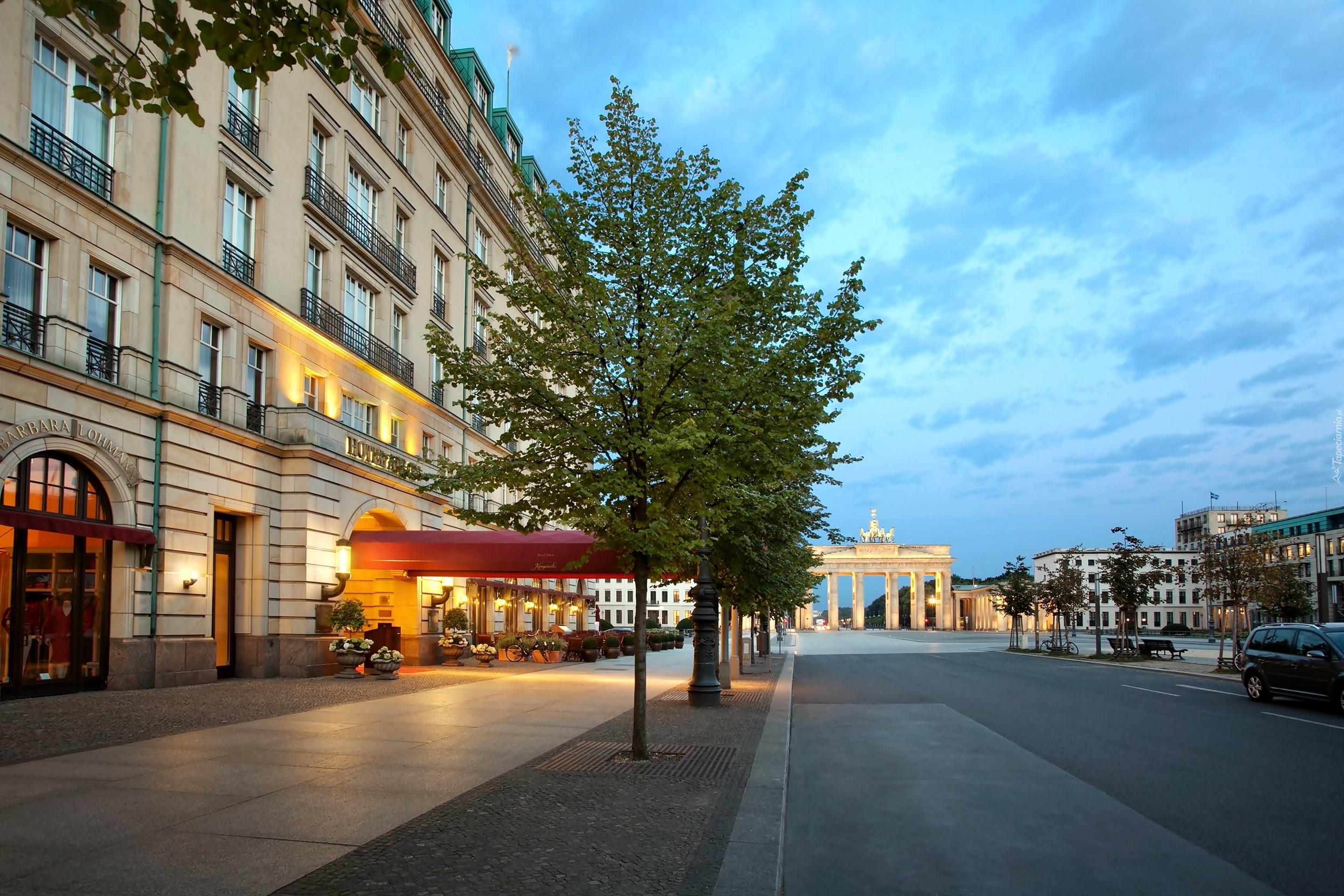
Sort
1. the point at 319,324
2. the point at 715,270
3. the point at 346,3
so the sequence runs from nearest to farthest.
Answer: the point at 346,3 → the point at 715,270 → the point at 319,324

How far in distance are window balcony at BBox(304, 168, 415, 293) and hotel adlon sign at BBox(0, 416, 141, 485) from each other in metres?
10.6

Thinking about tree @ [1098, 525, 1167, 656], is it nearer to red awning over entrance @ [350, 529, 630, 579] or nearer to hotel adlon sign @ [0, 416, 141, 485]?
red awning over entrance @ [350, 529, 630, 579]

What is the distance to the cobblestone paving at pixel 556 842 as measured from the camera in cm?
601

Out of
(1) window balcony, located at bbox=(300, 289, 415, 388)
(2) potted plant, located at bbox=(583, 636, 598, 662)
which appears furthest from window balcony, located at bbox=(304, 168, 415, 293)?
(2) potted plant, located at bbox=(583, 636, 598, 662)

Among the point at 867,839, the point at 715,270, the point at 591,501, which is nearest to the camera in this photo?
the point at 867,839

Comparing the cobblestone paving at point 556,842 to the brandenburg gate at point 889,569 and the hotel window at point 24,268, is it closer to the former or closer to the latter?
the hotel window at point 24,268

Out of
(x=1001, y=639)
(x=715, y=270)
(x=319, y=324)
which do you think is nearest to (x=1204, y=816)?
(x=715, y=270)

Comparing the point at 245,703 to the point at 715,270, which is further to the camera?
the point at 245,703

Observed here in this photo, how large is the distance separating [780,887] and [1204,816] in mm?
4669

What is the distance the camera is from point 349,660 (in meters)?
24.8

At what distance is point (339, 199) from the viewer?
1161 inches

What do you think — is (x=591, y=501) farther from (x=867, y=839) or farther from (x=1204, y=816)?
(x=1204, y=816)

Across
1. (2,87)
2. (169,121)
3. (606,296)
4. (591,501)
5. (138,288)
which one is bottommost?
(591,501)

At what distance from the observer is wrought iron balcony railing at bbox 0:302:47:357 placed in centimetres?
1725
